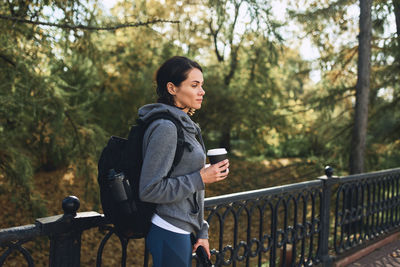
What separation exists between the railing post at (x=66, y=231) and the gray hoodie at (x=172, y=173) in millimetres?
565

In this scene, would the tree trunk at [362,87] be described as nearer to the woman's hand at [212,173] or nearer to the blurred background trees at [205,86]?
the blurred background trees at [205,86]

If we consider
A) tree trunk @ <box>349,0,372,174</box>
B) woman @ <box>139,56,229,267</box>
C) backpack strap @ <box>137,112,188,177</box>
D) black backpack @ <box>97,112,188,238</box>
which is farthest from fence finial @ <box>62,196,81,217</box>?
tree trunk @ <box>349,0,372,174</box>

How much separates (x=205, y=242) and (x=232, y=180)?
33.9 ft

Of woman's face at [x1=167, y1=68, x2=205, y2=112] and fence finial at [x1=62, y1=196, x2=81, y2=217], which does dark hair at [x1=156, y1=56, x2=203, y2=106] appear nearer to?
woman's face at [x1=167, y1=68, x2=205, y2=112]

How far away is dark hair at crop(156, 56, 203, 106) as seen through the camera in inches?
78.4

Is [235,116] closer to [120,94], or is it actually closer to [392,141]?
[120,94]

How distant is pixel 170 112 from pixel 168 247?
2.37 feet

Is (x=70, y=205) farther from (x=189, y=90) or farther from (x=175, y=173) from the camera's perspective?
(x=189, y=90)

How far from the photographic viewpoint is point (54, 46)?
221 inches

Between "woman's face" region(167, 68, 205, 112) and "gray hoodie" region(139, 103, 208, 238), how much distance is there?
10cm

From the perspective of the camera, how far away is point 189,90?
6.59 ft

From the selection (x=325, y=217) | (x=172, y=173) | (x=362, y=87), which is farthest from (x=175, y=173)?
(x=362, y=87)

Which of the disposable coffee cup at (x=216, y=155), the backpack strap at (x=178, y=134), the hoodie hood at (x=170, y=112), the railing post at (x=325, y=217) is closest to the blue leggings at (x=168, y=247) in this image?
the backpack strap at (x=178, y=134)

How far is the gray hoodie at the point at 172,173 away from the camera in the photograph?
177 cm
